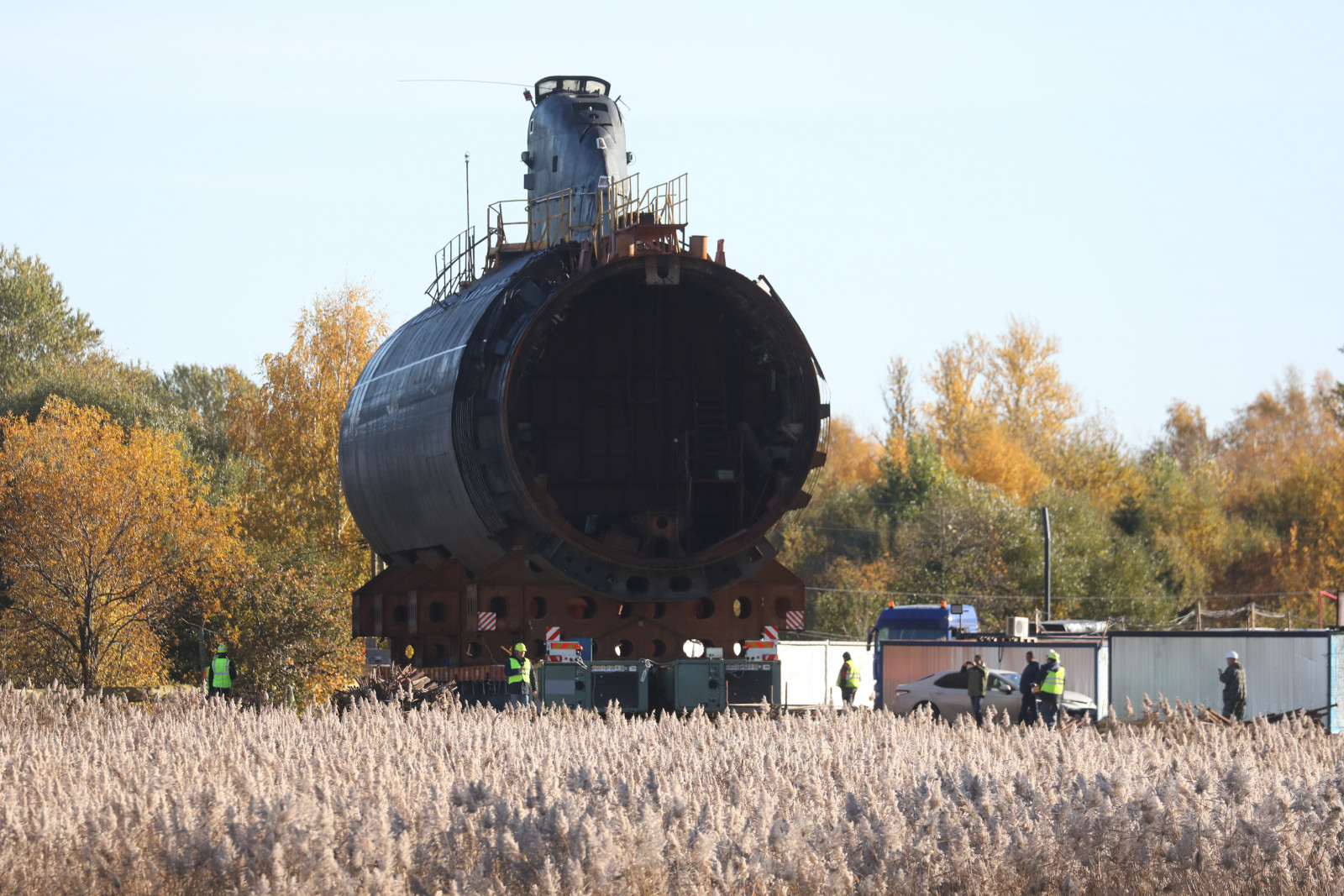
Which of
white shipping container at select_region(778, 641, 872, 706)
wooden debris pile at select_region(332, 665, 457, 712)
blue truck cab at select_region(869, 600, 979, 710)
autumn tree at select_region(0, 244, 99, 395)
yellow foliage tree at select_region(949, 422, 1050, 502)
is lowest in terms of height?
white shipping container at select_region(778, 641, 872, 706)

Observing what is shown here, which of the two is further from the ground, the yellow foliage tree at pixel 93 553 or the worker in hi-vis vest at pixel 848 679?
the yellow foliage tree at pixel 93 553

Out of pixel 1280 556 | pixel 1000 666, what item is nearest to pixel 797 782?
pixel 1000 666

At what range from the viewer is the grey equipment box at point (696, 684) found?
20.8 m

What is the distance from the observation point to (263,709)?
17406 mm

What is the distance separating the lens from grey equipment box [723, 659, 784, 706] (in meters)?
21.2

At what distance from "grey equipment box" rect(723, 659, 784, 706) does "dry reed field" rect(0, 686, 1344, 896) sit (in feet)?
24.7

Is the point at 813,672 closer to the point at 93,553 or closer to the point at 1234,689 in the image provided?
the point at 1234,689

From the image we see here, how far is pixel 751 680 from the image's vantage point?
21.4 metres

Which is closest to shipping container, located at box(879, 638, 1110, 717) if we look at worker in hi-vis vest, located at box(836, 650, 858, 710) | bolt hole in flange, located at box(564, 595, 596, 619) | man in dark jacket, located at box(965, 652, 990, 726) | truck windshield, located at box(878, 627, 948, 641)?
worker in hi-vis vest, located at box(836, 650, 858, 710)

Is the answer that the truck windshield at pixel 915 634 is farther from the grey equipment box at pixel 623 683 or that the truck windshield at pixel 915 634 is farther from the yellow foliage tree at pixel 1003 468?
the yellow foliage tree at pixel 1003 468

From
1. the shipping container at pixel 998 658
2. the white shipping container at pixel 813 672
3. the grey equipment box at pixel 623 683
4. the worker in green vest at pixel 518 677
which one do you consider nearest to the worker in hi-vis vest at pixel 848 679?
the shipping container at pixel 998 658

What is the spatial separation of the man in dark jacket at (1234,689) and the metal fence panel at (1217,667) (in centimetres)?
214

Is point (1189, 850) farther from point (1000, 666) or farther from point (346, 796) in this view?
point (1000, 666)

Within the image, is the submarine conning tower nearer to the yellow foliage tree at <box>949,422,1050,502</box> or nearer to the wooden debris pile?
the wooden debris pile
